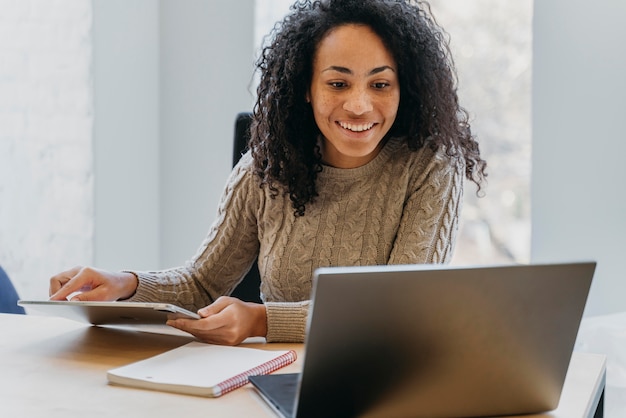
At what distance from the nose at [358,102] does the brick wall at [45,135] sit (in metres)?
1.37

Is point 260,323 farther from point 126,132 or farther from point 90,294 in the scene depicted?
point 126,132

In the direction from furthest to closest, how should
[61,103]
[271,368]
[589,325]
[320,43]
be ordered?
[61,103], [589,325], [320,43], [271,368]

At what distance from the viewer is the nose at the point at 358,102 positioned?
167cm

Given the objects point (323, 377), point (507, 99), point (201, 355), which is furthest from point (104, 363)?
point (507, 99)

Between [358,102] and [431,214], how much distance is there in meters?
0.25

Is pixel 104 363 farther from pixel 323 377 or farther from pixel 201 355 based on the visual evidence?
pixel 323 377

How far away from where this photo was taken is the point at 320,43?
175 centimetres

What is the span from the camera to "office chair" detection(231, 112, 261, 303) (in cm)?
198

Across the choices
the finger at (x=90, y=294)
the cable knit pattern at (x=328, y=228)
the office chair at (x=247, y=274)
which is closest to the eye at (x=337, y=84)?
the cable knit pattern at (x=328, y=228)

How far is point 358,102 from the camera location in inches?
65.9

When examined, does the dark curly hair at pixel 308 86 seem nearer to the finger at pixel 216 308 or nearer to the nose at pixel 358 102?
the nose at pixel 358 102

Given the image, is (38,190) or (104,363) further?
(38,190)

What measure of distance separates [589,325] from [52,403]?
4.44 feet

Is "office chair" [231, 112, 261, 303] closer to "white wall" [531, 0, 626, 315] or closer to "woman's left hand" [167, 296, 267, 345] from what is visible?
"woman's left hand" [167, 296, 267, 345]
